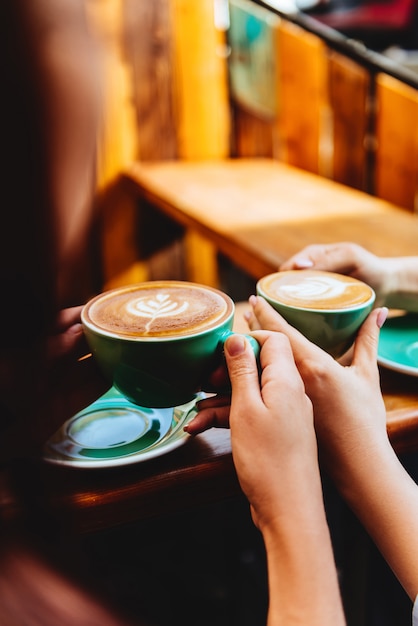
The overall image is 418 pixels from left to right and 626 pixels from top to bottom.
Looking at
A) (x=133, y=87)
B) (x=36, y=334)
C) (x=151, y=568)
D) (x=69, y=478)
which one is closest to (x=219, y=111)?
(x=133, y=87)

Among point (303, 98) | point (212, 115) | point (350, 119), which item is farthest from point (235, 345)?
point (212, 115)

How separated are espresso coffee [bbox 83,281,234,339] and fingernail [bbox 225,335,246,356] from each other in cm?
4

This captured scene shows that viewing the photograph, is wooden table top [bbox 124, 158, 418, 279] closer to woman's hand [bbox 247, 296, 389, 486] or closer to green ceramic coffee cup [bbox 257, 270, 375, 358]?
green ceramic coffee cup [bbox 257, 270, 375, 358]

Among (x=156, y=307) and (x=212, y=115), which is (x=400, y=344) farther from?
(x=212, y=115)

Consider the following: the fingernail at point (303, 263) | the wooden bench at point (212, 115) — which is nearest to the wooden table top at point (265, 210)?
the wooden bench at point (212, 115)

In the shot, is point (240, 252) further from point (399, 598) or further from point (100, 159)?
point (100, 159)

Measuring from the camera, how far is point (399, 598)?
4.21 feet

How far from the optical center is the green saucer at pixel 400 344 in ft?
3.03

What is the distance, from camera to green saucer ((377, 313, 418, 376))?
92 cm

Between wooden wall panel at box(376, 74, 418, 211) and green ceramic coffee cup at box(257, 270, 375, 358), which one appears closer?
green ceramic coffee cup at box(257, 270, 375, 358)

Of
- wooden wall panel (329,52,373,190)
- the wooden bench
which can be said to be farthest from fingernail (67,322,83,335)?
wooden wall panel (329,52,373,190)

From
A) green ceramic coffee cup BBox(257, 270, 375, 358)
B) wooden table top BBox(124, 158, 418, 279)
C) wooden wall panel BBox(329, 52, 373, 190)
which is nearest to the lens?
green ceramic coffee cup BBox(257, 270, 375, 358)

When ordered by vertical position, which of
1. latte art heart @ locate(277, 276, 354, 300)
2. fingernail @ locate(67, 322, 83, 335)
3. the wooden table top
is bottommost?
the wooden table top

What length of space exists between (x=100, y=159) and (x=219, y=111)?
2607 mm
